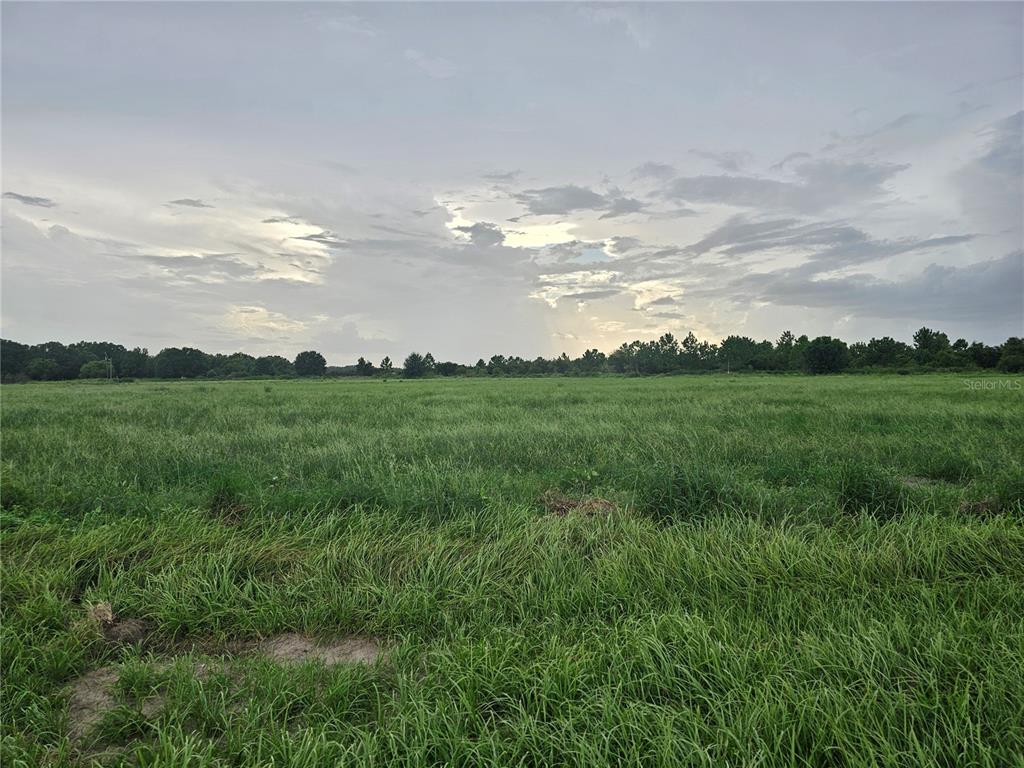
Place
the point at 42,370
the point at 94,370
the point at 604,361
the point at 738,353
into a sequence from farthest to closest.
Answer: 1. the point at 604,361
2. the point at 738,353
3. the point at 94,370
4. the point at 42,370

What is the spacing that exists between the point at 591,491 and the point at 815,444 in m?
4.83

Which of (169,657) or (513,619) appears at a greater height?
(513,619)

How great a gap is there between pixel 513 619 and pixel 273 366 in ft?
392

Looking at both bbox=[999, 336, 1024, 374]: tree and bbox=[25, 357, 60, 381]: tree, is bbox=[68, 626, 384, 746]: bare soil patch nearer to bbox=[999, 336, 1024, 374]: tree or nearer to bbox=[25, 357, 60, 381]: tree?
bbox=[999, 336, 1024, 374]: tree

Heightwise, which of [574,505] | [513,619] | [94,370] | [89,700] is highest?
[94,370]

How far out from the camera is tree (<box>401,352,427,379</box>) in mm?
111062

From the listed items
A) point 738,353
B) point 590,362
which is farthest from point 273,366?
point 738,353

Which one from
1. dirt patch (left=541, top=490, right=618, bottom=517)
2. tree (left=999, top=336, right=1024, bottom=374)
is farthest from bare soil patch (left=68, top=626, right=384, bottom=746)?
tree (left=999, top=336, right=1024, bottom=374)

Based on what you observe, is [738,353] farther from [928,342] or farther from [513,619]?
[513,619]

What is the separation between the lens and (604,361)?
143375 mm

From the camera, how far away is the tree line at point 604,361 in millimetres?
77125

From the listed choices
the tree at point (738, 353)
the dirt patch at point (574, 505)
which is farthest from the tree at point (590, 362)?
the dirt patch at point (574, 505)

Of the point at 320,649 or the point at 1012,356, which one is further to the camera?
the point at 1012,356

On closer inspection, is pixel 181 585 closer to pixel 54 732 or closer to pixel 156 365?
pixel 54 732
